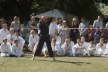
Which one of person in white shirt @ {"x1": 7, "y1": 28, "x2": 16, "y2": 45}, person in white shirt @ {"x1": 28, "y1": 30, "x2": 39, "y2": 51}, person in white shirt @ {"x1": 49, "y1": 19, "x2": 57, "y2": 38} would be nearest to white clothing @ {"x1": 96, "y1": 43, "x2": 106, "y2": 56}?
person in white shirt @ {"x1": 49, "y1": 19, "x2": 57, "y2": 38}

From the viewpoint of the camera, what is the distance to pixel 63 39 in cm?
1778

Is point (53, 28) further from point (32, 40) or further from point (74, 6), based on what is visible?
point (74, 6)

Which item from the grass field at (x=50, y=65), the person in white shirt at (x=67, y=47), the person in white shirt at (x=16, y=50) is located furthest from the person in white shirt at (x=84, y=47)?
the person in white shirt at (x=16, y=50)

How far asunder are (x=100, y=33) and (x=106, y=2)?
21.2 metres

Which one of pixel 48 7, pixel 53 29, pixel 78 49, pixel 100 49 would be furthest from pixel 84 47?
pixel 48 7

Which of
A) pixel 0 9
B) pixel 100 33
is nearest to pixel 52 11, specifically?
pixel 0 9

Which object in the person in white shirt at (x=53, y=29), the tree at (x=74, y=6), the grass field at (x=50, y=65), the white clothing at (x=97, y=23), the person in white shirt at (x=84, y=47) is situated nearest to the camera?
the grass field at (x=50, y=65)

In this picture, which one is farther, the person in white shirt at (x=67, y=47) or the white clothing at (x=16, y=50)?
the person in white shirt at (x=67, y=47)

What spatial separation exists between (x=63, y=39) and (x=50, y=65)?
4.68 m

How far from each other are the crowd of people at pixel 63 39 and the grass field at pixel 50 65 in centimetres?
184

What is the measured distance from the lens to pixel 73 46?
17047 millimetres

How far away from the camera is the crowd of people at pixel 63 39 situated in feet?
53.7

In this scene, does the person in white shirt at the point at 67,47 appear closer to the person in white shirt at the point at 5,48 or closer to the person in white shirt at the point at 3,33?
the person in white shirt at the point at 5,48

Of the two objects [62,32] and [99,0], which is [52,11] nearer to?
[62,32]
